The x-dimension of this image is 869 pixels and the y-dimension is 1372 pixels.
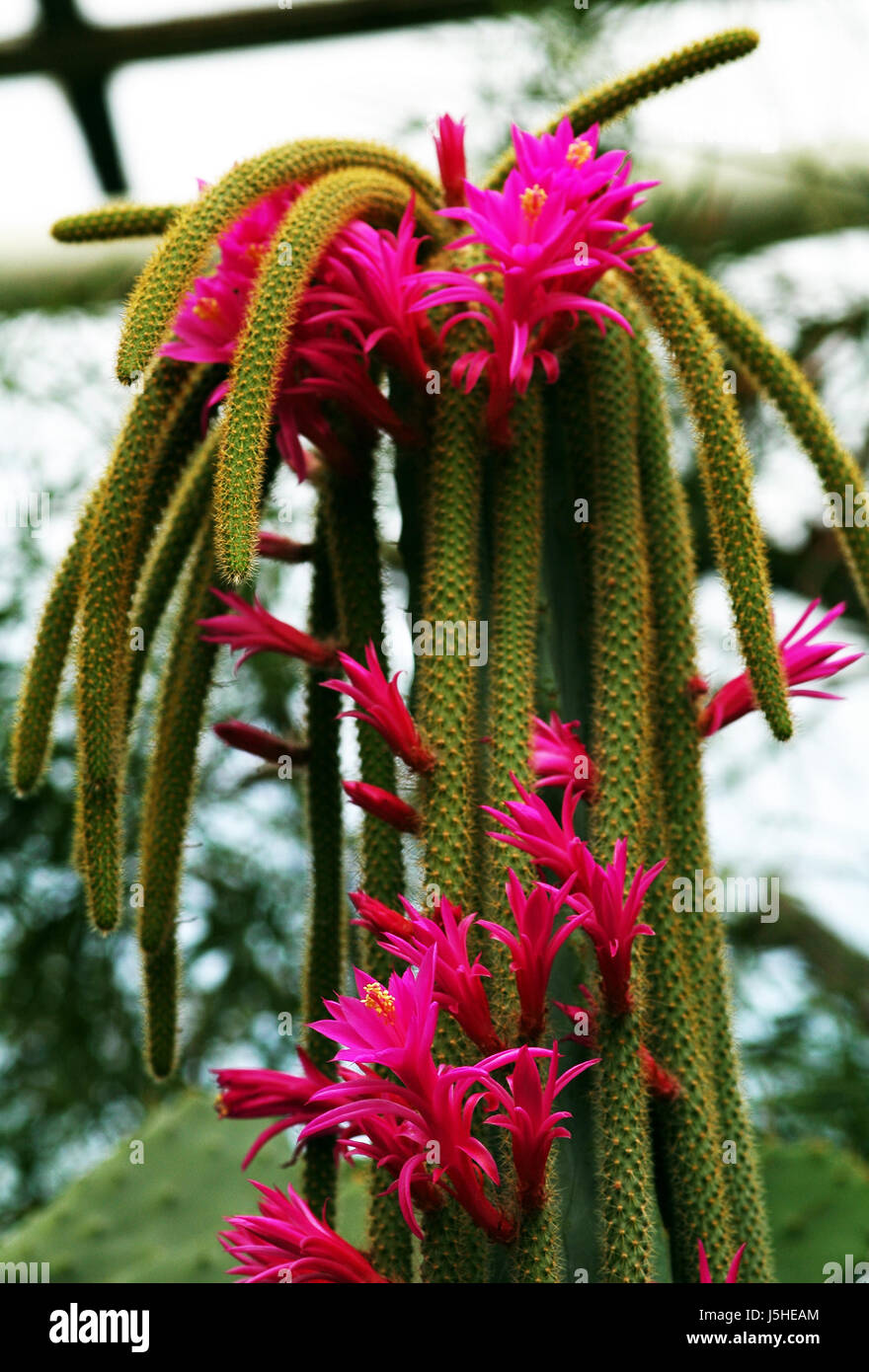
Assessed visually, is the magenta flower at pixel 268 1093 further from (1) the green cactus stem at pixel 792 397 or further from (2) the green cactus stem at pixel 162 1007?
(1) the green cactus stem at pixel 792 397

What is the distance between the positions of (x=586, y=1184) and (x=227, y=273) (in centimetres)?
49

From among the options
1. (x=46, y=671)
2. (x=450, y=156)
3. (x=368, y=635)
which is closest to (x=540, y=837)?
(x=368, y=635)

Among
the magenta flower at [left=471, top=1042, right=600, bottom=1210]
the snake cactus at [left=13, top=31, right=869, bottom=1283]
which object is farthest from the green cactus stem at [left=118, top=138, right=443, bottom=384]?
the magenta flower at [left=471, top=1042, right=600, bottom=1210]

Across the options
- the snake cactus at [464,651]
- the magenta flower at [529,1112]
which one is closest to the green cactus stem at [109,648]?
the snake cactus at [464,651]

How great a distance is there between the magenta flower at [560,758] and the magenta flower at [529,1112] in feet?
0.50

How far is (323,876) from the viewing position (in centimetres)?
75

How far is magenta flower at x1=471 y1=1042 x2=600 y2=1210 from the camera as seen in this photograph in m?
0.53

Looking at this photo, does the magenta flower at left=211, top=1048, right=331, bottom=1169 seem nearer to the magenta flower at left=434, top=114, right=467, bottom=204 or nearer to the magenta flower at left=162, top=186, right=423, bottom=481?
the magenta flower at left=162, top=186, right=423, bottom=481

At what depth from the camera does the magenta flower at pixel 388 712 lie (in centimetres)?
63

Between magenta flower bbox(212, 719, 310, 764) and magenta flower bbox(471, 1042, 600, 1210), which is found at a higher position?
magenta flower bbox(212, 719, 310, 764)

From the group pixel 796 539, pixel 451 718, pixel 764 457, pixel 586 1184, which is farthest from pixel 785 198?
pixel 586 1184

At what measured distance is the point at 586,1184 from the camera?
24.5 inches

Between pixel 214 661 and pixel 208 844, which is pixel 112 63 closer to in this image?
pixel 208 844

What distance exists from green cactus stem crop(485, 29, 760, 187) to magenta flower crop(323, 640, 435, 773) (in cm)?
34
